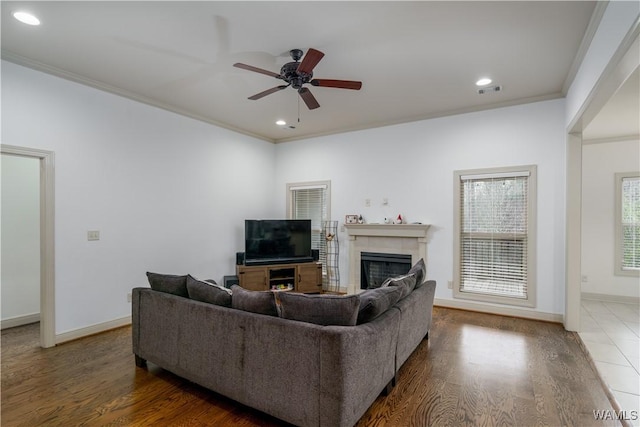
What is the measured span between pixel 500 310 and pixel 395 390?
8.87ft

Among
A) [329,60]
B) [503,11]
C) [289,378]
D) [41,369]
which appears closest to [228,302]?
[289,378]

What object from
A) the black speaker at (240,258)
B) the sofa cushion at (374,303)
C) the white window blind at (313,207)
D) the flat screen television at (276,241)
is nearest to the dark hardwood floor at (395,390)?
the sofa cushion at (374,303)

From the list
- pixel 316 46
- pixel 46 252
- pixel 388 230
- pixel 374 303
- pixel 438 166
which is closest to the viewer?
pixel 374 303

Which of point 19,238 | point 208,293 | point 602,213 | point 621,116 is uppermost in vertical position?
point 621,116

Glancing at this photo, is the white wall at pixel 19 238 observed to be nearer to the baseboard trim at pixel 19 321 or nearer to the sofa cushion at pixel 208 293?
the baseboard trim at pixel 19 321

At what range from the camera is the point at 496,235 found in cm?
445

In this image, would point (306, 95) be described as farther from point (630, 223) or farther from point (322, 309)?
point (630, 223)

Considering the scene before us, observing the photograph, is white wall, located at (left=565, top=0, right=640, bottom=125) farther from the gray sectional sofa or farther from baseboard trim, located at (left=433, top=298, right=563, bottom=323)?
baseboard trim, located at (left=433, top=298, right=563, bottom=323)

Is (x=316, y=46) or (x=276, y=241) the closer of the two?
(x=316, y=46)

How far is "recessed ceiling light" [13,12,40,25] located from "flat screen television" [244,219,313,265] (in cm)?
344

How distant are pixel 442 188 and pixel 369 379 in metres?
3.51

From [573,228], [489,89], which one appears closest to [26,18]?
[489,89]

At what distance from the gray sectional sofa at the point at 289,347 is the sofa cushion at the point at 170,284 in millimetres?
38

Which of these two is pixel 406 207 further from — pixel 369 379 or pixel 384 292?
pixel 369 379
